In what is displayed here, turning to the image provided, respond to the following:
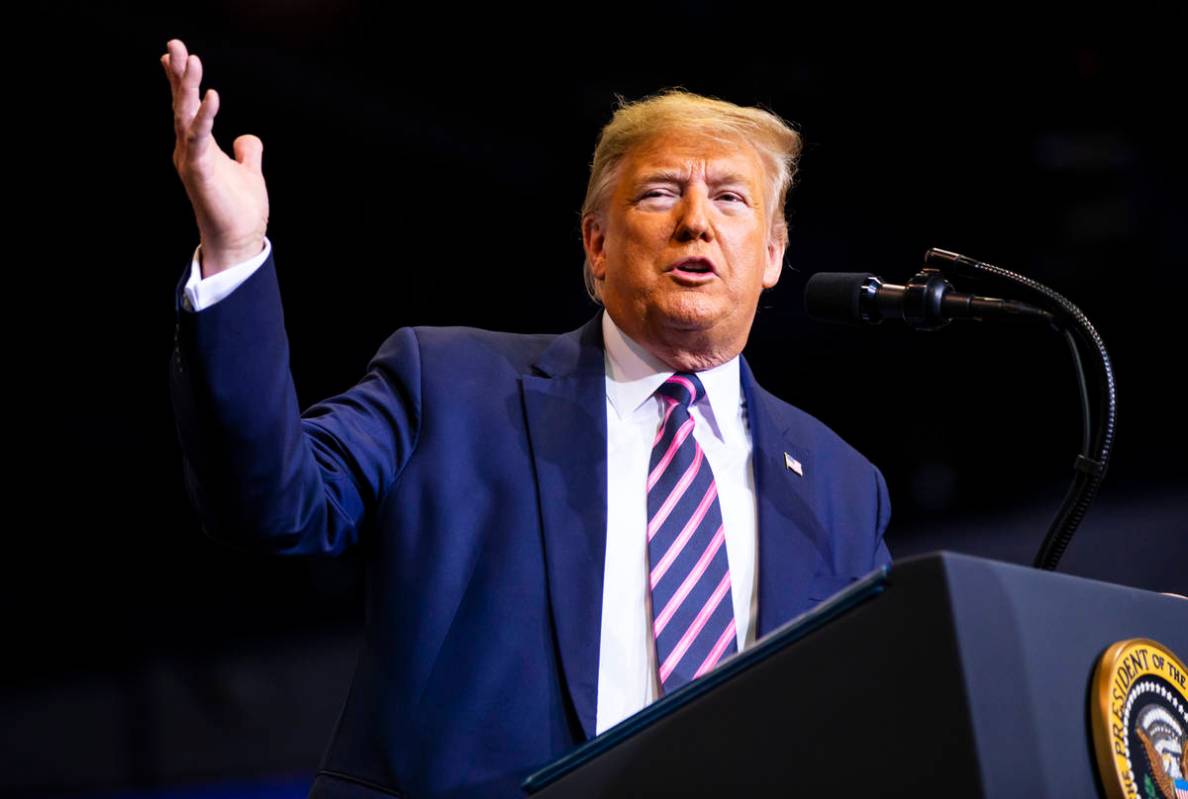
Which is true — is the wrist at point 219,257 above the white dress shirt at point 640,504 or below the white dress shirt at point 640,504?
above

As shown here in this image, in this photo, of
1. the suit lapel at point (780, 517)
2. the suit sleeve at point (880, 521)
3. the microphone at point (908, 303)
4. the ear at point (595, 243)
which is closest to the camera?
the microphone at point (908, 303)

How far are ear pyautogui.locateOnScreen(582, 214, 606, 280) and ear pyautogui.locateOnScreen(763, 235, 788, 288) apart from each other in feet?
0.91

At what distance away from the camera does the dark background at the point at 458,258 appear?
10.4 feet

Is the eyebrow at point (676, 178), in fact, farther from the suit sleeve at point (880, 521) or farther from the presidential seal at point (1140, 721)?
the presidential seal at point (1140, 721)

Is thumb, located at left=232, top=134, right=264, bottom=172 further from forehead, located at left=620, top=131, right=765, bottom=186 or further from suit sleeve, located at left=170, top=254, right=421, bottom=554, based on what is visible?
forehead, located at left=620, top=131, right=765, bottom=186

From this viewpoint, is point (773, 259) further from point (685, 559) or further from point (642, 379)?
point (685, 559)

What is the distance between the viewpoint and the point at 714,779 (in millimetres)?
763

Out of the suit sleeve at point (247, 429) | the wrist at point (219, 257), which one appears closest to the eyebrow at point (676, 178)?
the suit sleeve at point (247, 429)

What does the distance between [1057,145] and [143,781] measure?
310 cm

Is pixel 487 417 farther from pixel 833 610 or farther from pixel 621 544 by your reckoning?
pixel 833 610

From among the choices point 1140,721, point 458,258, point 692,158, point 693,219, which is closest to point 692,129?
point 692,158

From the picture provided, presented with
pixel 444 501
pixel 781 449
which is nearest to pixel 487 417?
pixel 444 501

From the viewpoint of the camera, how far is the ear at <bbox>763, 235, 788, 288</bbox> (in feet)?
6.43

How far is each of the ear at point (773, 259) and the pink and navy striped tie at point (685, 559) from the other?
0.44 m
